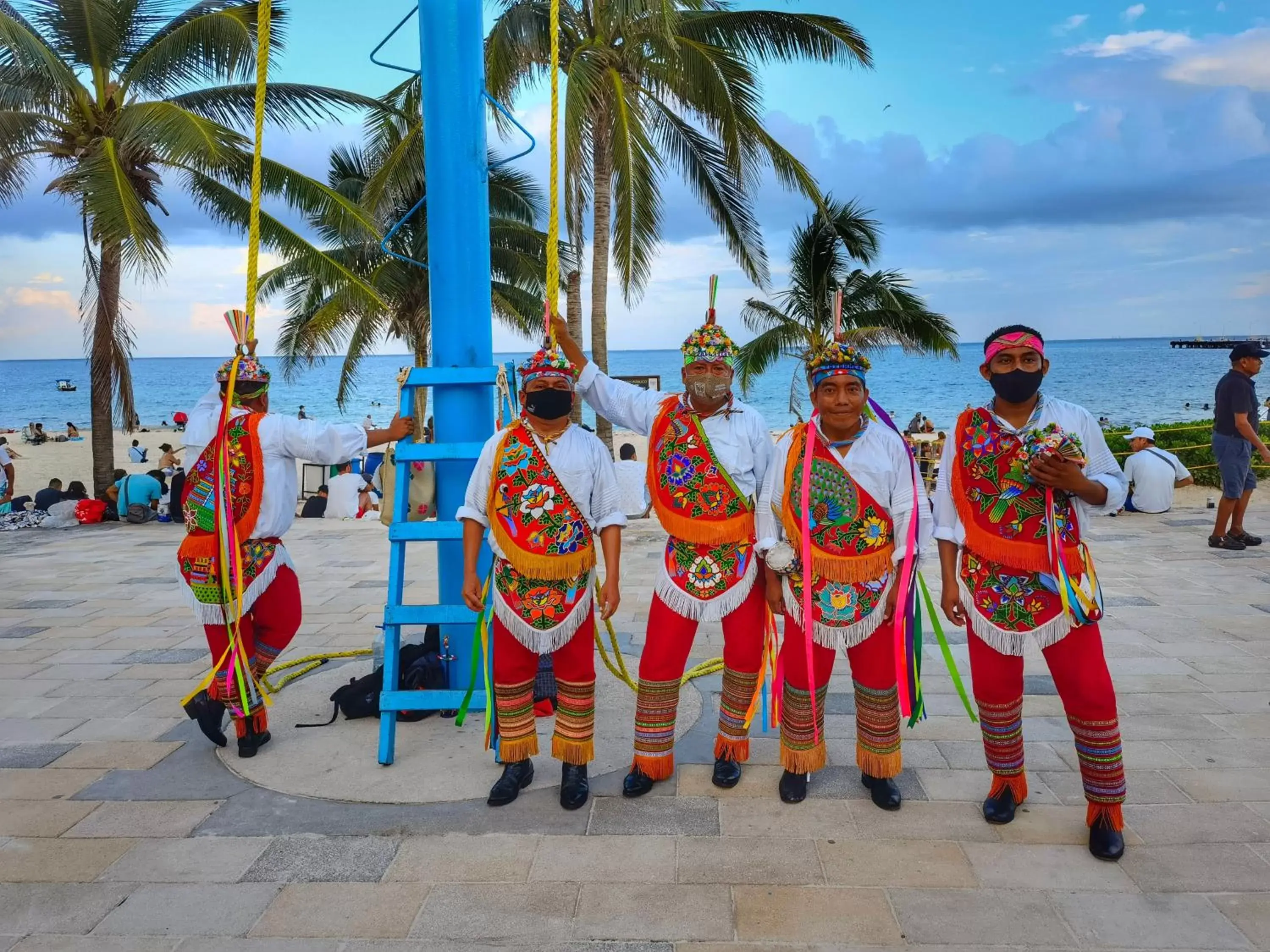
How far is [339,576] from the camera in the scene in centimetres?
817

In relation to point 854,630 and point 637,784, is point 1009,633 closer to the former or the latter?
point 854,630

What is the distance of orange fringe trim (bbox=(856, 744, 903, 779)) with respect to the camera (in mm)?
3441

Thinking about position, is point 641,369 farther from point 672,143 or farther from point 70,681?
point 70,681

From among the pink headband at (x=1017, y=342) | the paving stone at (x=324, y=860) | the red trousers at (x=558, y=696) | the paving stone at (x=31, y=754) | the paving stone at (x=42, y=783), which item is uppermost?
the pink headband at (x=1017, y=342)

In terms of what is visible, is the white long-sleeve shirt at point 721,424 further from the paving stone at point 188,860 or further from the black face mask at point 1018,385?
the paving stone at point 188,860

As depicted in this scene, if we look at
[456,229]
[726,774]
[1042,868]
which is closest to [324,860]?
[726,774]

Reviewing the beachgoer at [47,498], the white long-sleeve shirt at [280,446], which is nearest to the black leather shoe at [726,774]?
the white long-sleeve shirt at [280,446]

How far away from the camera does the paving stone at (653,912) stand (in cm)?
263

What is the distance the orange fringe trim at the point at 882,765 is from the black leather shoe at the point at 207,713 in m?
2.80

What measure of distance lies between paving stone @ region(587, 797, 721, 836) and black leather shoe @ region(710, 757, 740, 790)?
125 mm

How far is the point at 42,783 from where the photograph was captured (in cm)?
376

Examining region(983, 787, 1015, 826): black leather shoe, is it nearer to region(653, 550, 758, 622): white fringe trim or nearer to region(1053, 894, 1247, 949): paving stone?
region(1053, 894, 1247, 949): paving stone

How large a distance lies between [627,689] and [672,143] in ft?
30.8

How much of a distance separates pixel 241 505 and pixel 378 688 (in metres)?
1.16
